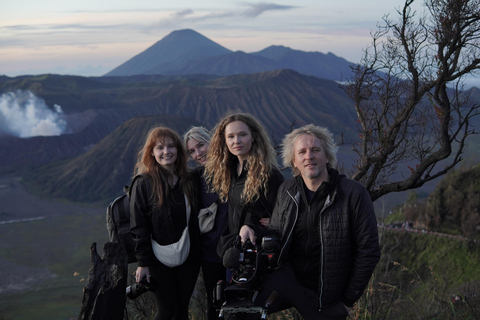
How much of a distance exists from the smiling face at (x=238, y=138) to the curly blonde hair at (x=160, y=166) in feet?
1.37

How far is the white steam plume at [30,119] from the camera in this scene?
128875 mm

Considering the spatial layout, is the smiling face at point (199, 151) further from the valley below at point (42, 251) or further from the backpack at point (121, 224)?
the valley below at point (42, 251)

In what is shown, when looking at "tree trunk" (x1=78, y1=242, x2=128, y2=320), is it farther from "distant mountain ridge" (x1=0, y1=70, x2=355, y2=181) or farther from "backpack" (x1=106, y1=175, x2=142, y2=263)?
"distant mountain ridge" (x1=0, y1=70, x2=355, y2=181)

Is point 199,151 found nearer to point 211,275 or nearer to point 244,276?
point 211,275

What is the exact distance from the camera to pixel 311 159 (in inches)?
99.8

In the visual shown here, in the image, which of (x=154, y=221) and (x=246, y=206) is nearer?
(x=246, y=206)

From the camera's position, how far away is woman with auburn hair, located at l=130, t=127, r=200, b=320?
3.04m

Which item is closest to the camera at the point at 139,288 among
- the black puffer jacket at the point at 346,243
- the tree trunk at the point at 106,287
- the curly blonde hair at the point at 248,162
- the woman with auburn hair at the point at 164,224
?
the woman with auburn hair at the point at 164,224

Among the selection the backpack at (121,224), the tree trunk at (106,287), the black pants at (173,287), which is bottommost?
the black pants at (173,287)

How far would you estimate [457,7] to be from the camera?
5.11 m

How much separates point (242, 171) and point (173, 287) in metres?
0.87

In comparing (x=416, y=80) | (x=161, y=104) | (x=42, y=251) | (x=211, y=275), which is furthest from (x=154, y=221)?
(x=161, y=104)

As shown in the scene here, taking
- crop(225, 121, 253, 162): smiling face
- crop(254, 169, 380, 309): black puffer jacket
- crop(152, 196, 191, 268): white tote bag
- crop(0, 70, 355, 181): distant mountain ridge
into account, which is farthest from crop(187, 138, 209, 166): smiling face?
crop(0, 70, 355, 181): distant mountain ridge

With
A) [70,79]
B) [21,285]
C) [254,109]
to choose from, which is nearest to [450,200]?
[21,285]
